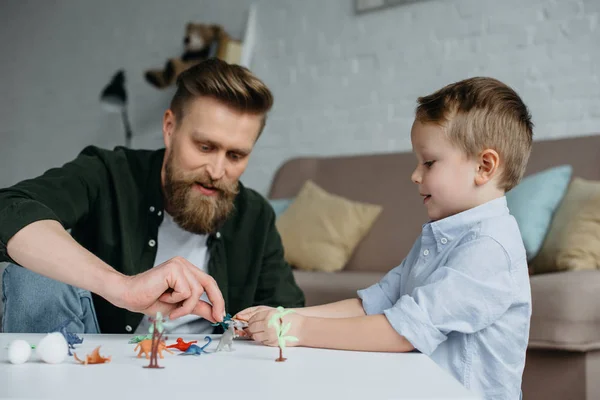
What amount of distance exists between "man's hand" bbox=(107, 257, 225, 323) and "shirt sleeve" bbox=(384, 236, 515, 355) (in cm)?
29

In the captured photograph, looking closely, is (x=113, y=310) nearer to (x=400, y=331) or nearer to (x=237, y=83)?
(x=237, y=83)

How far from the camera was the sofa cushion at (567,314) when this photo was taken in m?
1.84

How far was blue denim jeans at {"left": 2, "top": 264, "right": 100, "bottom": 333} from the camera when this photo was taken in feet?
4.70

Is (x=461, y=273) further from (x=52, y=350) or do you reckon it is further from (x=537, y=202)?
(x=537, y=202)

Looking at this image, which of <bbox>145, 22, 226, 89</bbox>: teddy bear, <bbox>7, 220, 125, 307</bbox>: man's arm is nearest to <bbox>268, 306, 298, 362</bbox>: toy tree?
<bbox>7, 220, 125, 307</bbox>: man's arm

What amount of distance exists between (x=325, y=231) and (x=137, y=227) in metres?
1.38

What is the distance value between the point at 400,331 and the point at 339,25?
2.99m

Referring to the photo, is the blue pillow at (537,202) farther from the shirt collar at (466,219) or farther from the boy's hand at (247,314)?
the boy's hand at (247,314)

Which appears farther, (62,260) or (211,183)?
(211,183)

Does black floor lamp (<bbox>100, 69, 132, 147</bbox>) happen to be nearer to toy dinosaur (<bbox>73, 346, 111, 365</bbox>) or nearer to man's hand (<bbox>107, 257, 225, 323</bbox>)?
man's hand (<bbox>107, 257, 225, 323</bbox>)

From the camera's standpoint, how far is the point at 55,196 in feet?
5.12

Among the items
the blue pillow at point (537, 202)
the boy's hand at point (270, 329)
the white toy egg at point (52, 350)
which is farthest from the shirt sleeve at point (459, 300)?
Answer: the blue pillow at point (537, 202)

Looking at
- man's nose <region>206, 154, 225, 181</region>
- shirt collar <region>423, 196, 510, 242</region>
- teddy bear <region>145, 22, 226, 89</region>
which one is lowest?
shirt collar <region>423, 196, 510, 242</region>

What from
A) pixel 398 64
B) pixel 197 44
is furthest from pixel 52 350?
pixel 197 44
